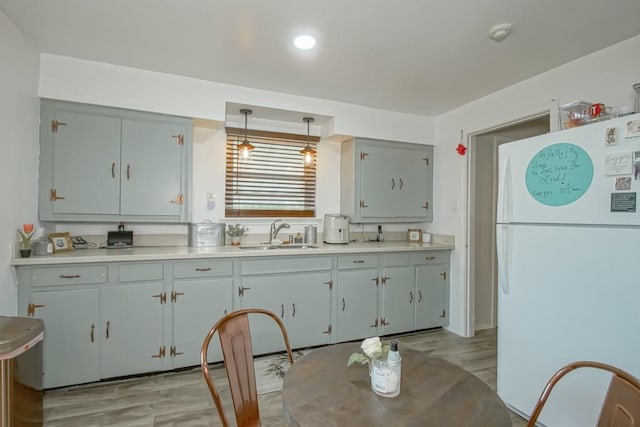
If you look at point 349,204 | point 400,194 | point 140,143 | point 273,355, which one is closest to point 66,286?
point 140,143

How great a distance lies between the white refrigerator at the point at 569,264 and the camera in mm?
1558

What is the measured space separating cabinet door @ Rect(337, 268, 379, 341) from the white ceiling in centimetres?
182

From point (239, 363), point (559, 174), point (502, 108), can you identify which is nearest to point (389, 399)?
point (239, 363)

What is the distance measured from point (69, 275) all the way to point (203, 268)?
2.91ft

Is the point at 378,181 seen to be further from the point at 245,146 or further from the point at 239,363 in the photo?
the point at 239,363

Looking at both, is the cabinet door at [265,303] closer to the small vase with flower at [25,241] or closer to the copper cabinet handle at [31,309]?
the copper cabinet handle at [31,309]

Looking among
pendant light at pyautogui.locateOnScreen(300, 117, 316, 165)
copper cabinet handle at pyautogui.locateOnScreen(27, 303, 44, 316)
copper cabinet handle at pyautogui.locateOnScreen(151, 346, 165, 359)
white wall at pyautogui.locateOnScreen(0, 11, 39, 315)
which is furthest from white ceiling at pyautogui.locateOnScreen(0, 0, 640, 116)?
copper cabinet handle at pyautogui.locateOnScreen(151, 346, 165, 359)

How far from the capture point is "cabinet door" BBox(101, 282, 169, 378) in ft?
7.80

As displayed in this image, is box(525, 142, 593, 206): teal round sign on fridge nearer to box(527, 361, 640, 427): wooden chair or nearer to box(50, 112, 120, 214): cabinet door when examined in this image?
box(527, 361, 640, 427): wooden chair

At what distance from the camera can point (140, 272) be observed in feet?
8.07

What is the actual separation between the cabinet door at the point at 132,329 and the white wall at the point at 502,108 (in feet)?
9.70

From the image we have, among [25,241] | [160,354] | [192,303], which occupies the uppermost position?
→ [25,241]

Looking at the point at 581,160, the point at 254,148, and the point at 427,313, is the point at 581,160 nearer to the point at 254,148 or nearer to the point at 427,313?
the point at 427,313

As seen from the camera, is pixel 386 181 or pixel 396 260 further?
pixel 386 181
